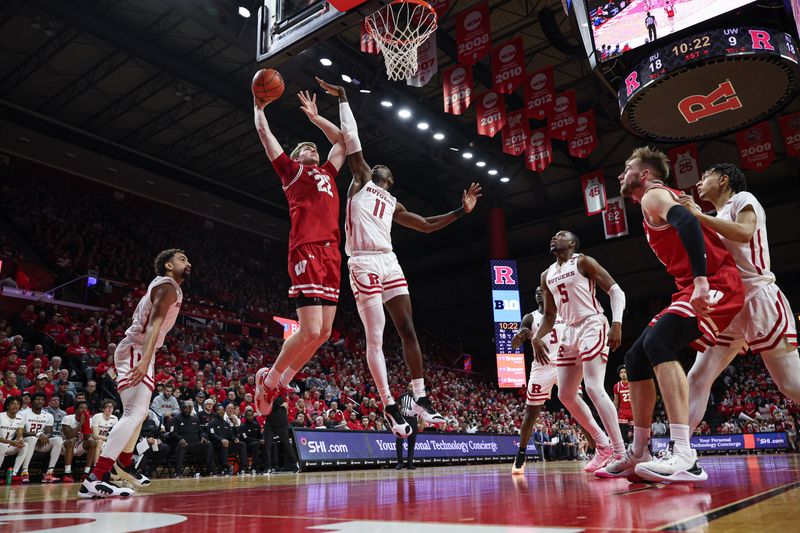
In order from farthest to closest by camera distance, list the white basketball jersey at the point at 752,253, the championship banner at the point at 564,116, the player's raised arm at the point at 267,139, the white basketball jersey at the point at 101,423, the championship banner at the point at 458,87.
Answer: the championship banner at the point at 564,116 < the championship banner at the point at 458,87 < the white basketball jersey at the point at 101,423 < the player's raised arm at the point at 267,139 < the white basketball jersey at the point at 752,253

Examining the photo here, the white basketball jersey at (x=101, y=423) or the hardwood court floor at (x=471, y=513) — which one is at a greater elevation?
the white basketball jersey at (x=101, y=423)

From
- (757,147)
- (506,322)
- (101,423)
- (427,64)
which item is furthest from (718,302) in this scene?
(506,322)

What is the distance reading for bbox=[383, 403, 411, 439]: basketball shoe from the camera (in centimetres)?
426

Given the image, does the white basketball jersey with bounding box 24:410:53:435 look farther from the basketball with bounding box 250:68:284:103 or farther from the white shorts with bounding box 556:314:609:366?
the white shorts with bounding box 556:314:609:366

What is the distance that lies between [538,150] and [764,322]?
1344 centimetres

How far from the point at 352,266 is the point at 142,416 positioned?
6.29 feet

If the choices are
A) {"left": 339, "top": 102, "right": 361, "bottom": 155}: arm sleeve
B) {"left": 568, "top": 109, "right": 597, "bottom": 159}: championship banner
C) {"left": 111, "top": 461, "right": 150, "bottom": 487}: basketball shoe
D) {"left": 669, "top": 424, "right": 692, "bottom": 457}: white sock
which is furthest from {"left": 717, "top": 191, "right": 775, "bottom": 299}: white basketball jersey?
{"left": 568, "top": 109, "right": 597, "bottom": 159}: championship banner

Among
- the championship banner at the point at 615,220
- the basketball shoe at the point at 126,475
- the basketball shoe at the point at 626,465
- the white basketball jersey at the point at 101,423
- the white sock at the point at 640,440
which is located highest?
the championship banner at the point at 615,220

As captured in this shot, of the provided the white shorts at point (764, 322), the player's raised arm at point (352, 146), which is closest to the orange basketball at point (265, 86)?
the player's raised arm at point (352, 146)

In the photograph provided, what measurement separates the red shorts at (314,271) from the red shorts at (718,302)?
235cm

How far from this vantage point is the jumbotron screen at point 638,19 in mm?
9125

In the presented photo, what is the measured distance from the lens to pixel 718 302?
131 inches

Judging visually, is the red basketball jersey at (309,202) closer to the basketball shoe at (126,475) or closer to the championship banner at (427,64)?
the basketball shoe at (126,475)

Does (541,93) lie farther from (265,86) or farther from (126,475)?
(126,475)
